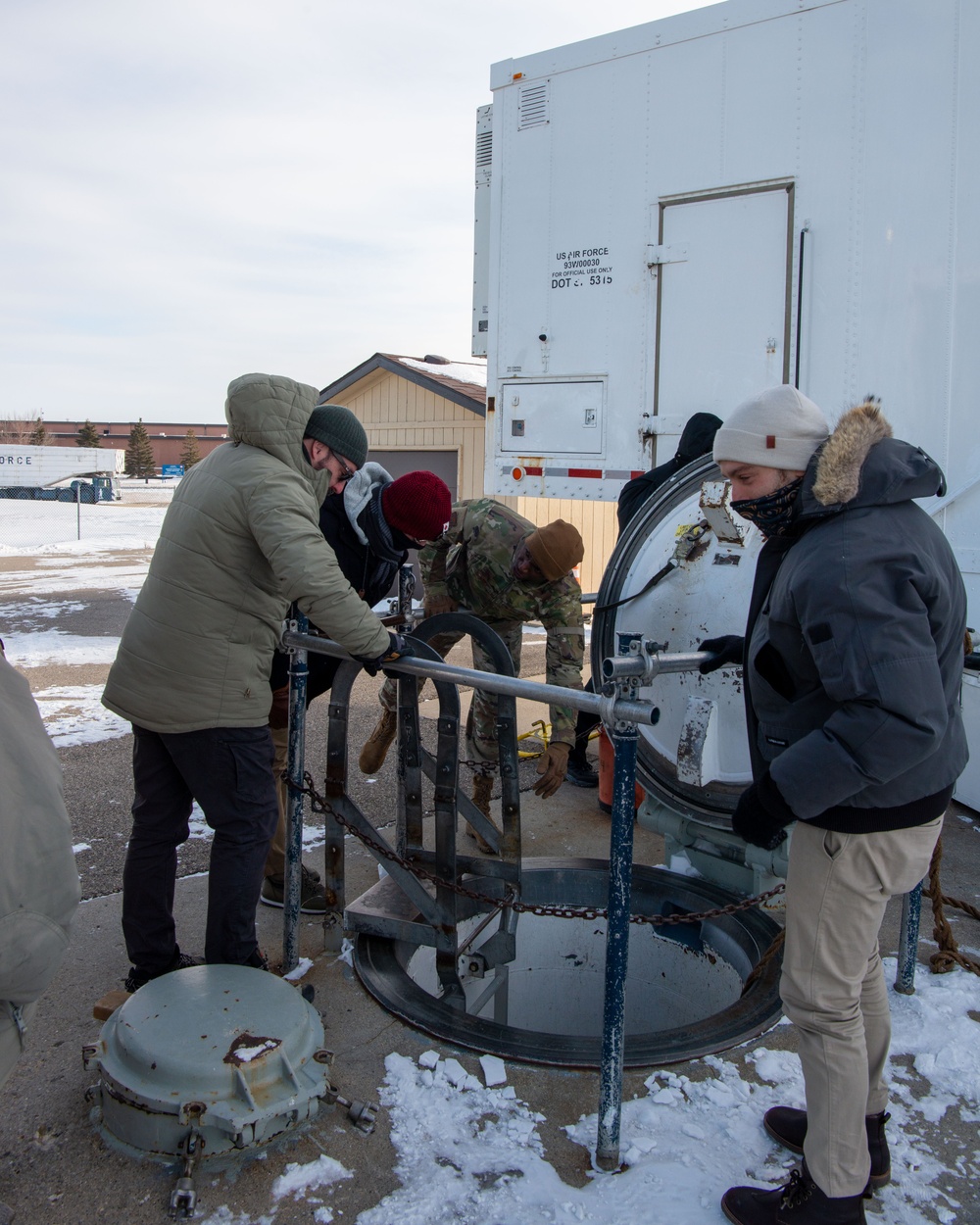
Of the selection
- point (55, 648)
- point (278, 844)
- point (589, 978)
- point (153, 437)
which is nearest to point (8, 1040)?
point (278, 844)

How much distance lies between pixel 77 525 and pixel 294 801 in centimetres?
2310

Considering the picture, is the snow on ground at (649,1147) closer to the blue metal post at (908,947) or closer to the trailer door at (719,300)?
the blue metal post at (908,947)

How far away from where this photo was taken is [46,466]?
5653cm

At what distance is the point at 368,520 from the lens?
3.70 metres

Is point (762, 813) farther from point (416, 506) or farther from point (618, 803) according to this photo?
point (416, 506)

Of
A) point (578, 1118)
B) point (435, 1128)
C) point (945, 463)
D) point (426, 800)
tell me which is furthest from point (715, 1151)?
point (945, 463)

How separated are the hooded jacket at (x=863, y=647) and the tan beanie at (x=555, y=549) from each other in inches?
72.3

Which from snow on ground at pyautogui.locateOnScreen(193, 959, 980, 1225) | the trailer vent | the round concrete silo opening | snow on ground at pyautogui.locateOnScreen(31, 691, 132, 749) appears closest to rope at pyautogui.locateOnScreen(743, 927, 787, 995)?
the round concrete silo opening

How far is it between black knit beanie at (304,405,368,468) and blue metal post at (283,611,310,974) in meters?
0.58

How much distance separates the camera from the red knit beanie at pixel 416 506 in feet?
11.8

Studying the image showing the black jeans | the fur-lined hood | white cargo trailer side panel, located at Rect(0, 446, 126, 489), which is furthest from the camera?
white cargo trailer side panel, located at Rect(0, 446, 126, 489)

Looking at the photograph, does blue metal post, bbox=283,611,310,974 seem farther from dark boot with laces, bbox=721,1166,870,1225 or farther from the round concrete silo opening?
dark boot with laces, bbox=721,1166,870,1225

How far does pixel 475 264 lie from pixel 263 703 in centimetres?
451

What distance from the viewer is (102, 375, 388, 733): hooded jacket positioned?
2.75m
